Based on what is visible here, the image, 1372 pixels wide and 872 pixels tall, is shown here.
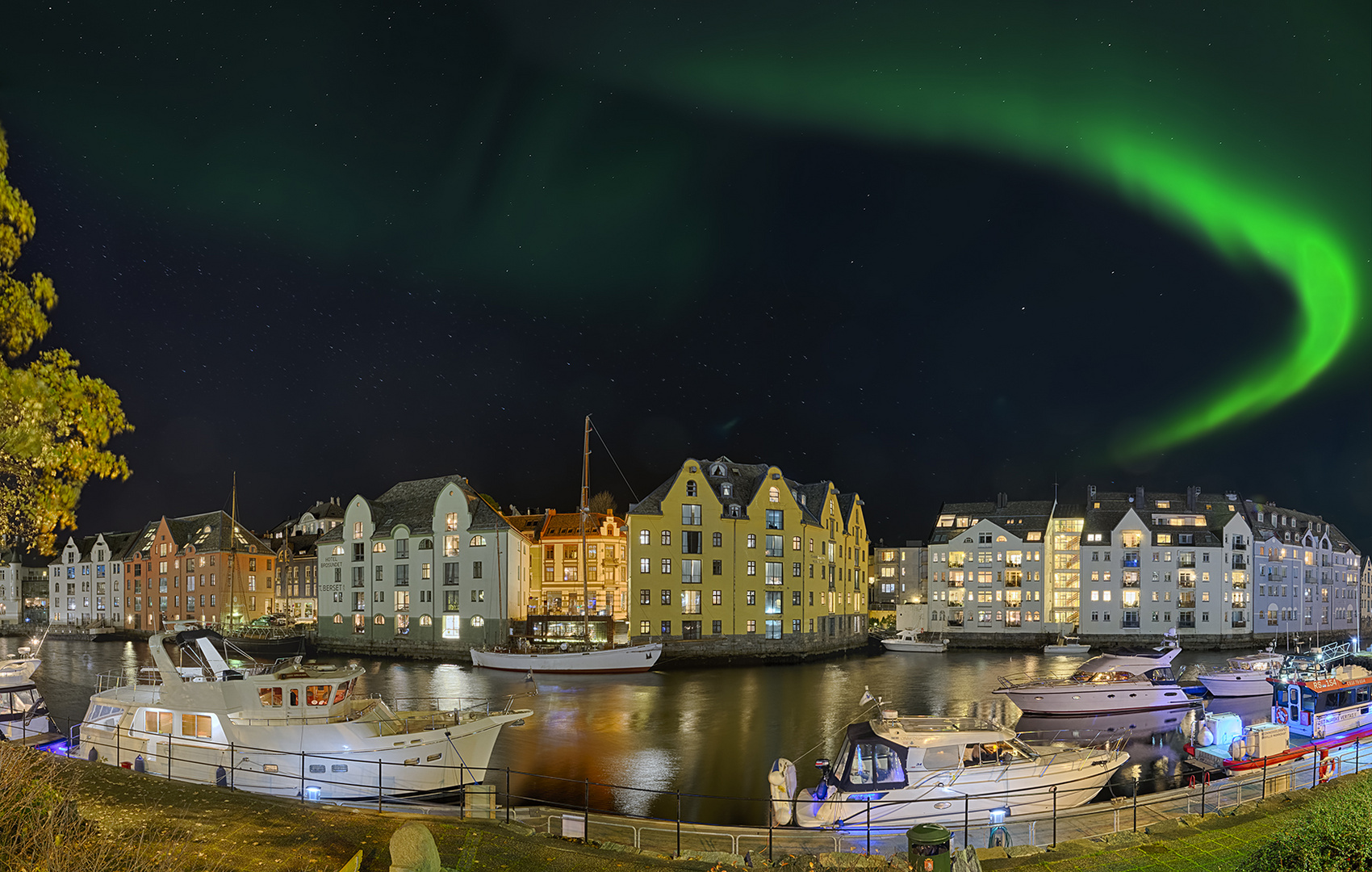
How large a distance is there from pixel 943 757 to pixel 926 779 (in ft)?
2.50

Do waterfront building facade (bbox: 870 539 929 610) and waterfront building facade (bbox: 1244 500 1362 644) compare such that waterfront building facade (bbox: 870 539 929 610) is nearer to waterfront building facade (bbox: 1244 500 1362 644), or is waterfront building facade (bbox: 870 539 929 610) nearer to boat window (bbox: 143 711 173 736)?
waterfront building facade (bbox: 1244 500 1362 644)

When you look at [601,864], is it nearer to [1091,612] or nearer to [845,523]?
[845,523]

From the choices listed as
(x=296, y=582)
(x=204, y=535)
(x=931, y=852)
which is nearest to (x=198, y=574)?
(x=204, y=535)

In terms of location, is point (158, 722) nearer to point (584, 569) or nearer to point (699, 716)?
point (699, 716)

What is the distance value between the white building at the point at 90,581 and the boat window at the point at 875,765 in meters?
129

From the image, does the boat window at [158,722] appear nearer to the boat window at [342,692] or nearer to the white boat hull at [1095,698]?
the boat window at [342,692]

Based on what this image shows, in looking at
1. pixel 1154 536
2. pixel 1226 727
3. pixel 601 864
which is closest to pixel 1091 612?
pixel 1154 536

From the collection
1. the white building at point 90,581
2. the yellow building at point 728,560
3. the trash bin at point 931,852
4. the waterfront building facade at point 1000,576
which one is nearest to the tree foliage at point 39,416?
the trash bin at point 931,852

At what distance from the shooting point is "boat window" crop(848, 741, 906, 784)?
22.1 meters

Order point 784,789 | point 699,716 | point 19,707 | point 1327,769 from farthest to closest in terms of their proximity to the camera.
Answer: point 699,716, point 19,707, point 1327,769, point 784,789

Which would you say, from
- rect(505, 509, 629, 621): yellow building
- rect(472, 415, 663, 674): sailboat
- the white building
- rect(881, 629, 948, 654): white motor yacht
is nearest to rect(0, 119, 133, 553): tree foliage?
rect(472, 415, 663, 674): sailboat

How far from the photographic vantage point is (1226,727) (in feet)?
114

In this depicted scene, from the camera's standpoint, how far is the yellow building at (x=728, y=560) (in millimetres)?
76188

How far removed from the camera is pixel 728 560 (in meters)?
78.5
